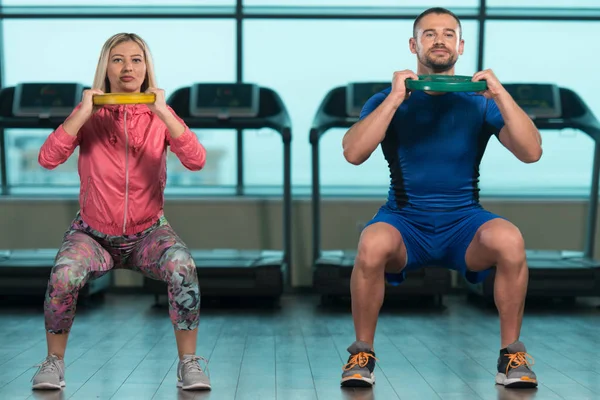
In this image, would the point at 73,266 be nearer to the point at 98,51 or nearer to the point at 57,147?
the point at 57,147

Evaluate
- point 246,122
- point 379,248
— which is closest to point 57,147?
point 379,248

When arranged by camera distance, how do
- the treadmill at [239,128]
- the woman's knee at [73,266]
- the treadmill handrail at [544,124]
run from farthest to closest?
the treadmill handrail at [544,124] → the treadmill at [239,128] → the woman's knee at [73,266]

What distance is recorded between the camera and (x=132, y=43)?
271cm

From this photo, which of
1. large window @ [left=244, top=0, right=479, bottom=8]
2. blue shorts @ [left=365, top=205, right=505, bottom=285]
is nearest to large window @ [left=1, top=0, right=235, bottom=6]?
large window @ [left=244, top=0, right=479, bottom=8]

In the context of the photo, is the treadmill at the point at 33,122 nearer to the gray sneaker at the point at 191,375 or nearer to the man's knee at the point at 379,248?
the gray sneaker at the point at 191,375

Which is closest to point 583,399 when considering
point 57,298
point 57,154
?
point 57,298

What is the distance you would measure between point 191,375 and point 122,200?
61 centimetres

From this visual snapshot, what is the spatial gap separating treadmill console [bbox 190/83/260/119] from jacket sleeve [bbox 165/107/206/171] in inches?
73.7

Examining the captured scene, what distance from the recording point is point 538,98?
4.61 metres

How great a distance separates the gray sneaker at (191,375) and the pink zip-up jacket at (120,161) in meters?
0.46

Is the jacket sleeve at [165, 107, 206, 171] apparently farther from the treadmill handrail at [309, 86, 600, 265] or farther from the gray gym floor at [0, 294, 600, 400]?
the treadmill handrail at [309, 86, 600, 265]

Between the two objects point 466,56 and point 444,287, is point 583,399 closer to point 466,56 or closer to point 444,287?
point 444,287

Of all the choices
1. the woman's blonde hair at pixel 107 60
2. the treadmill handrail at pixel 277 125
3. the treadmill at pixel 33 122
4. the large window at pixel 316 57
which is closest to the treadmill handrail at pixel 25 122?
the treadmill at pixel 33 122

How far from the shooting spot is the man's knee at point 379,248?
2623 millimetres
